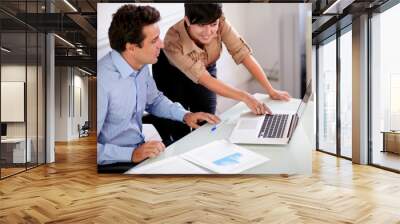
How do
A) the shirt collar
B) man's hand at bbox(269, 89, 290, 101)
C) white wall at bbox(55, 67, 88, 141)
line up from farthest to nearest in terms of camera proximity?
white wall at bbox(55, 67, 88, 141), man's hand at bbox(269, 89, 290, 101), the shirt collar

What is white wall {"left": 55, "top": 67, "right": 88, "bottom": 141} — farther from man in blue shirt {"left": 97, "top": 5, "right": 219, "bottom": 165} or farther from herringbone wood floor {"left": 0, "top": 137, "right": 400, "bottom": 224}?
man in blue shirt {"left": 97, "top": 5, "right": 219, "bottom": 165}

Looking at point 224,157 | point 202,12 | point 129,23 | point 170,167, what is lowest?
point 170,167

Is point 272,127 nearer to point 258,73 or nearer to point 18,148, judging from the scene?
point 258,73

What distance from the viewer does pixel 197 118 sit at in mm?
6703

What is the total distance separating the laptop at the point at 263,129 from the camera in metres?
6.69

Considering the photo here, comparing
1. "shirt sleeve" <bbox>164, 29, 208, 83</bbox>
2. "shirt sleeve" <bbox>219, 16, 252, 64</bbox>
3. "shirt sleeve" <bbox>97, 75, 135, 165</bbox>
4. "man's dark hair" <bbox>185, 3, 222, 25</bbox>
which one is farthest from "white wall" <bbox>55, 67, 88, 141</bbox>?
"shirt sleeve" <bbox>219, 16, 252, 64</bbox>

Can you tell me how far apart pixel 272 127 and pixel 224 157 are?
900mm

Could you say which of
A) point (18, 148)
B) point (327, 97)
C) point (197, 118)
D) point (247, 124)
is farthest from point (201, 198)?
point (327, 97)

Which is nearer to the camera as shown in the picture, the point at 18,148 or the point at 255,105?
→ the point at 255,105

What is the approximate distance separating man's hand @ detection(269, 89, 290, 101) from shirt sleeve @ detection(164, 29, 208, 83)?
113 cm

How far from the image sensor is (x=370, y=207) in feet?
14.7

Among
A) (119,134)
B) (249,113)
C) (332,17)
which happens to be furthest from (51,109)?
(332,17)

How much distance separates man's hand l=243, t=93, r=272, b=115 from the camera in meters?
6.75

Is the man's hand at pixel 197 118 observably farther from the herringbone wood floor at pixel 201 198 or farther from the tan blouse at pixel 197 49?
the herringbone wood floor at pixel 201 198
